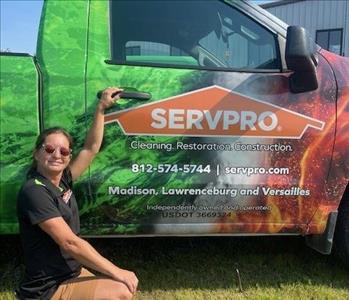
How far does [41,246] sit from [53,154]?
41 centimetres

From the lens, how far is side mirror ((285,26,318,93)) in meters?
2.83

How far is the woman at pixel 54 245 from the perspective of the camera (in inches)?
89.6

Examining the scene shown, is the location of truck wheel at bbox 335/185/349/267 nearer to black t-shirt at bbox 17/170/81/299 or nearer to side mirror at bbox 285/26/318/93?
side mirror at bbox 285/26/318/93

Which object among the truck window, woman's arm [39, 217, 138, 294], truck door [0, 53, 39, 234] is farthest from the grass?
the truck window

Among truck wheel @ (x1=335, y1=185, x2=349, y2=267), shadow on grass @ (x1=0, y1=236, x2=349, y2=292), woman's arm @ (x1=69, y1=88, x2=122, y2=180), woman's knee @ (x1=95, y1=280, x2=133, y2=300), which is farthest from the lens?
shadow on grass @ (x1=0, y1=236, x2=349, y2=292)

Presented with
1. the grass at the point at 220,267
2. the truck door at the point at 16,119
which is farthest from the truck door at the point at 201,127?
the grass at the point at 220,267

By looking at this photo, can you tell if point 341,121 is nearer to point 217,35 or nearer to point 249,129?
point 249,129

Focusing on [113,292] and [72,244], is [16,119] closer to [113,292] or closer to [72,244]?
[72,244]

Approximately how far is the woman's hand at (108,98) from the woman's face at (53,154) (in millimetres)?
441

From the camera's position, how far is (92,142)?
2.79 m

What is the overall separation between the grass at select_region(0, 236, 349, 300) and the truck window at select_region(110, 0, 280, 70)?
4.41 ft

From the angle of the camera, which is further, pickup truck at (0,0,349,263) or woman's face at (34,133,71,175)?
pickup truck at (0,0,349,263)

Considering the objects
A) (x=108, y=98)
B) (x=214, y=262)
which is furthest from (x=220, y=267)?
(x=108, y=98)

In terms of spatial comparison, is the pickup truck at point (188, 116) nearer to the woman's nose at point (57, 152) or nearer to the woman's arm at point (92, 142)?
the woman's arm at point (92, 142)
